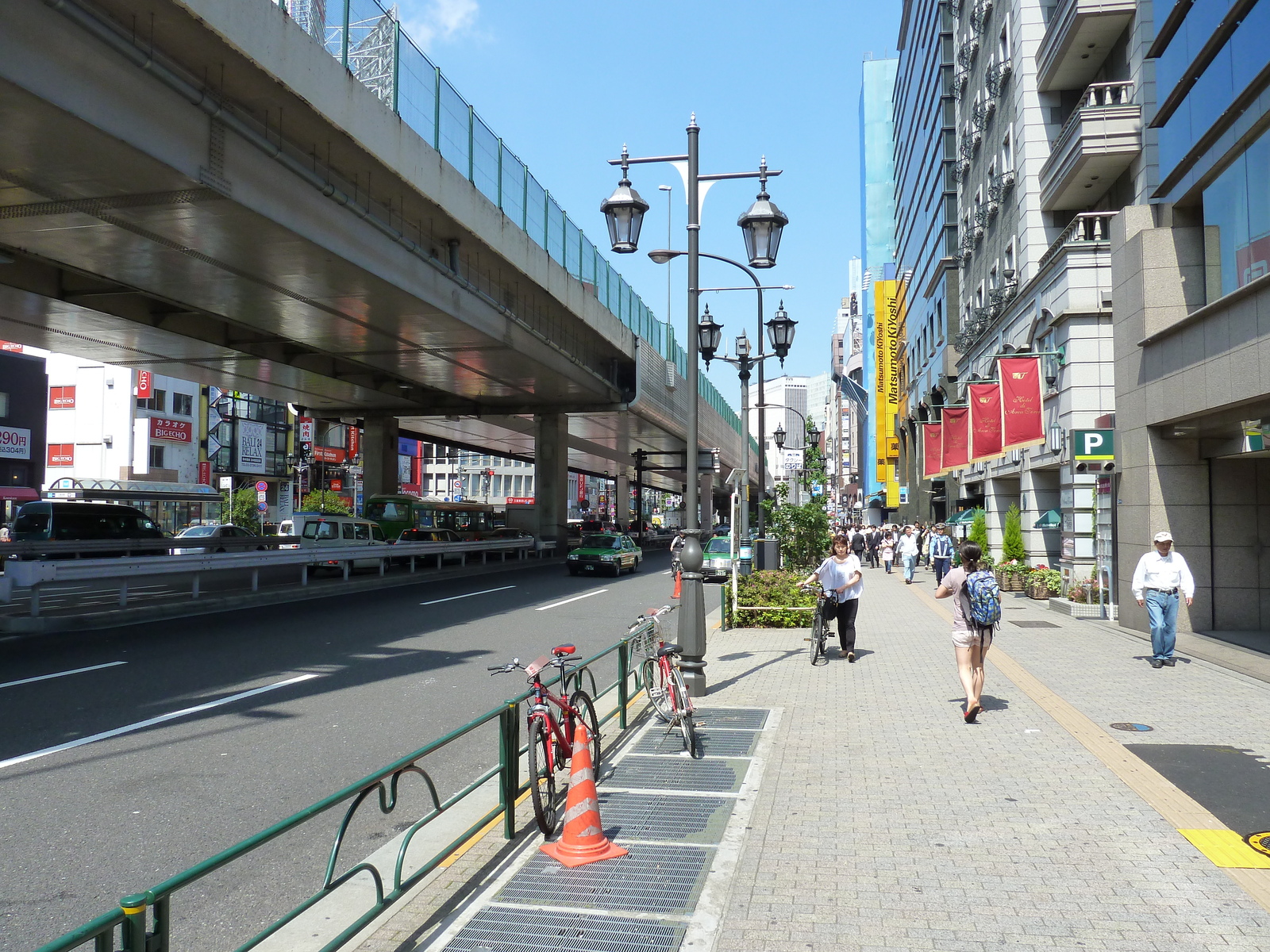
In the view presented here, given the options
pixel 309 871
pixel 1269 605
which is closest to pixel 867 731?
pixel 309 871

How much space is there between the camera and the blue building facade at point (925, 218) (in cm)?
3869

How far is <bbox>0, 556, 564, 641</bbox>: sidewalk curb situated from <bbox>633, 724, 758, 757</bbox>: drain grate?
1143 cm

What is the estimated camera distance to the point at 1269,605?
14.1 metres

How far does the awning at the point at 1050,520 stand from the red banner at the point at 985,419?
2.27 metres

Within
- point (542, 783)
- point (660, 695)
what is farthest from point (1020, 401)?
point (542, 783)

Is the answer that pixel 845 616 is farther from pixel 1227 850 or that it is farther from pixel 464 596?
pixel 464 596

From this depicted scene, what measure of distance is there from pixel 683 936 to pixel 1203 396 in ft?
38.8

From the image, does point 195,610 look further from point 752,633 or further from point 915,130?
point 915,130

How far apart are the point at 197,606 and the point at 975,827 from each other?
1608 centimetres

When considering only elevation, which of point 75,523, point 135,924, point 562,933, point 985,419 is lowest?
point 562,933

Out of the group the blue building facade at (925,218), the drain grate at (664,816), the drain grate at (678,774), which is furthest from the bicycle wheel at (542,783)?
the blue building facade at (925,218)

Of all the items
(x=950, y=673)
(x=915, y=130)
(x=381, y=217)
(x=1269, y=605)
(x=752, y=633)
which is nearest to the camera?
(x=950, y=673)

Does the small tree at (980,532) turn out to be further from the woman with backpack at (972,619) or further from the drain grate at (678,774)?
the drain grate at (678,774)

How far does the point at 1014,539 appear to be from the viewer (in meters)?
25.8
